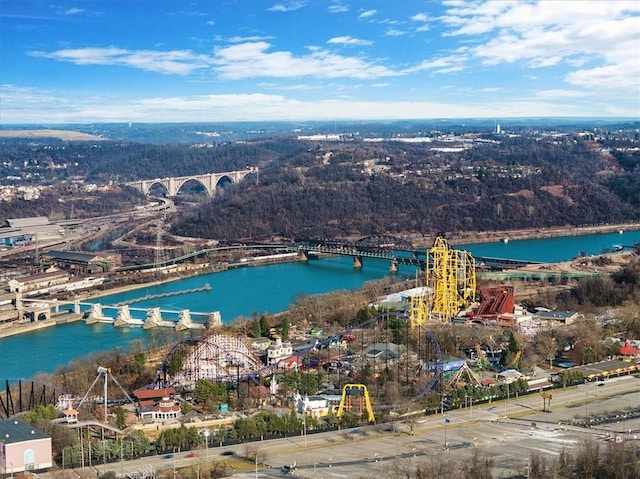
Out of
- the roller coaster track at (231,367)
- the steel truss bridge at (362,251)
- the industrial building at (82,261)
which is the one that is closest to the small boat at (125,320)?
the roller coaster track at (231,367)

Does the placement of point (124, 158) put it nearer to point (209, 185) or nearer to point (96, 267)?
point (209, 185)

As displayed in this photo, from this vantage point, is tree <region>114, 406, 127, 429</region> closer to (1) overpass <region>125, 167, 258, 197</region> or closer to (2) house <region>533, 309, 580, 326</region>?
(2) house <region>533, 309, 580, 326</region>

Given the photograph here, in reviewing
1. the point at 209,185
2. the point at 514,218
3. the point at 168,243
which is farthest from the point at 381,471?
the point at 209,185

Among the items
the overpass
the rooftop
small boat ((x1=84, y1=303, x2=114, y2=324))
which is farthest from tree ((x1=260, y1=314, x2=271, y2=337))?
the overpass

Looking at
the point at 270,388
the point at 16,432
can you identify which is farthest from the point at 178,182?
the point at 16,432

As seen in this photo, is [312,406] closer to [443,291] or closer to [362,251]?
[443,291]

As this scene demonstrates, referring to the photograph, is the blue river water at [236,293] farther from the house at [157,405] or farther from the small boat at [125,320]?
the house at [157,405]
